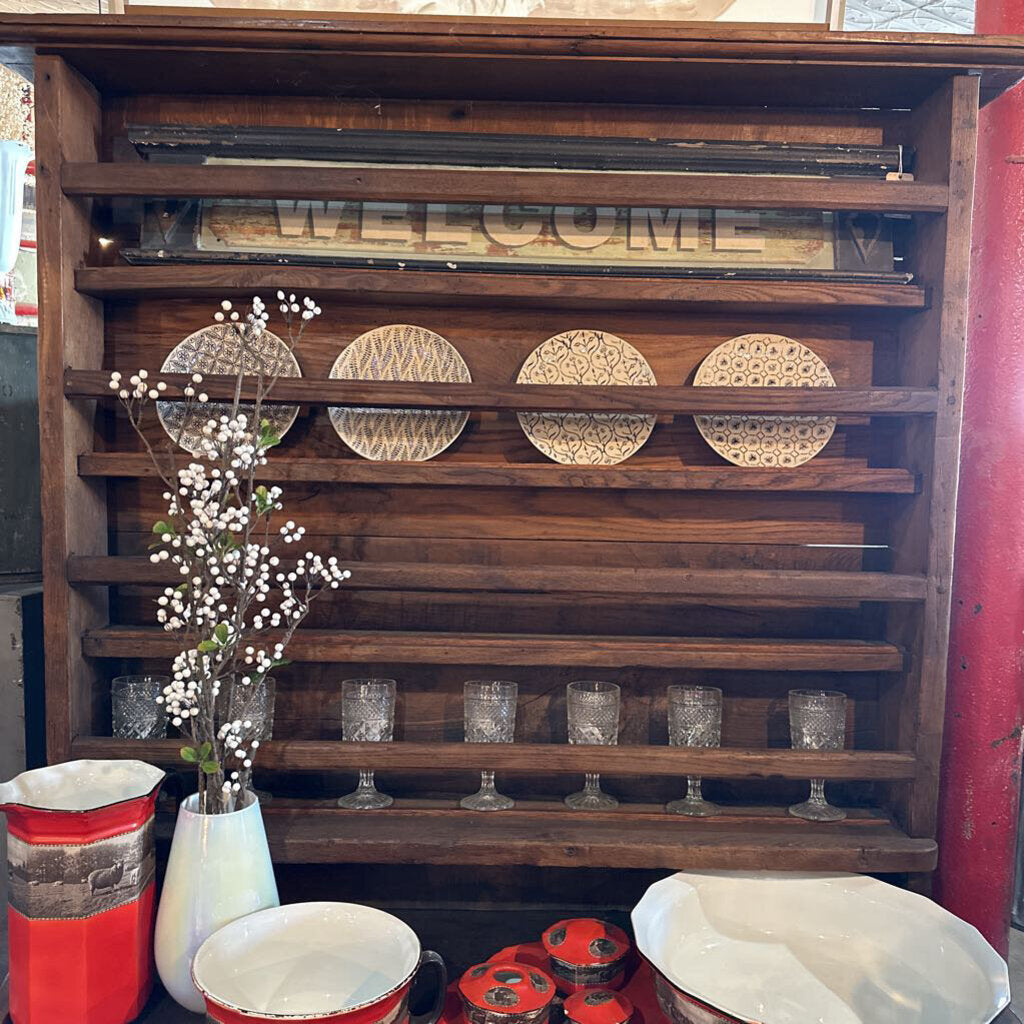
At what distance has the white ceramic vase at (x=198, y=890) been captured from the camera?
1232 mm

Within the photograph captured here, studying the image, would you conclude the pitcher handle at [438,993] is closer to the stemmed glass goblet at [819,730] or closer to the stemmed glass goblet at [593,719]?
the stemmed glass goblet at [593,719]

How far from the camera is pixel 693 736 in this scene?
63.1 inches

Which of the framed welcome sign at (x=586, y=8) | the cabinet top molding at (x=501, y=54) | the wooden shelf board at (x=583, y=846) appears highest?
the framed welcome sign at (x=586, y=8)

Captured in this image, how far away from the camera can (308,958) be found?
4.16 feet

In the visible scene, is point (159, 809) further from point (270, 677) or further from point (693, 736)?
point (693, 736)

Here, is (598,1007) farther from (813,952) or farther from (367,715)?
(367,715)

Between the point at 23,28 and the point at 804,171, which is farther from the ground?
the point at 23,28

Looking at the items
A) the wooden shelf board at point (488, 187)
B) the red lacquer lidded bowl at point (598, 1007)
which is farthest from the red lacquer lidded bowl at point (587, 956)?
the wooden shelf board at point (488, 187)

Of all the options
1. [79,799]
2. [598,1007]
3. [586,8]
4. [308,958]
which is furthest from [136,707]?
[586,8]

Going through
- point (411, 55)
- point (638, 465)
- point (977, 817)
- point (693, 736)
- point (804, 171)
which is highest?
point (411, 55)

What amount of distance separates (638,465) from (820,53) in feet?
2.54

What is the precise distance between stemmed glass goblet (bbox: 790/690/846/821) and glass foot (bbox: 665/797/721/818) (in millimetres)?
155

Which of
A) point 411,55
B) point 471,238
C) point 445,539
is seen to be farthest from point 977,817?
point 411,55

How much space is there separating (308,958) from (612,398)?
1.01 meters
